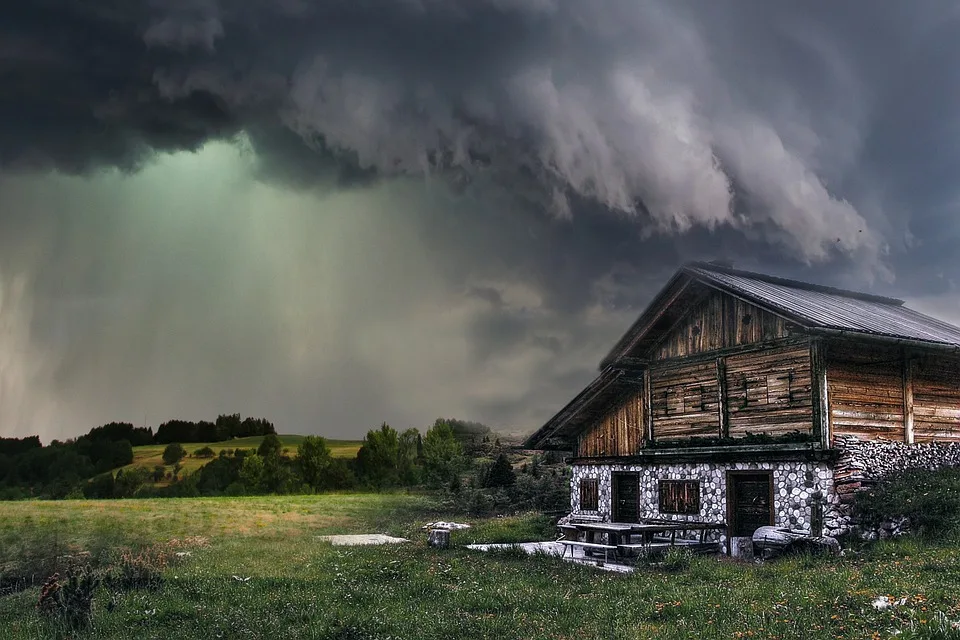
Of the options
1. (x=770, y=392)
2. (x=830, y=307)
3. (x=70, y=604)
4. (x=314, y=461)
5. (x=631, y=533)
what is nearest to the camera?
(x=70, y=604)

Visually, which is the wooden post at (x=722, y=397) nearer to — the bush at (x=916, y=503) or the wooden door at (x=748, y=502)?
the wooden door at (x=748, y=502)

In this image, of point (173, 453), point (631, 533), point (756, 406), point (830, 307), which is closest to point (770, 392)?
point (756, 406)

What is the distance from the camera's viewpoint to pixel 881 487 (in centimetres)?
2178

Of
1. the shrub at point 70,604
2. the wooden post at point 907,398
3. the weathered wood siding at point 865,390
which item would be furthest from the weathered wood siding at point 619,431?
the shrub at point 70,604

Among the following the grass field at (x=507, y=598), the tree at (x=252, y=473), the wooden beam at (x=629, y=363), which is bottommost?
the tree at (x=252, y=473)

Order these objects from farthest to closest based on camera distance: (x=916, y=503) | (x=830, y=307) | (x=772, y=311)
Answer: (x=830, y=307), (x=772, y=311), (x=916, y=503)

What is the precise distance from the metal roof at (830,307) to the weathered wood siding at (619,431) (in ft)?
18.9

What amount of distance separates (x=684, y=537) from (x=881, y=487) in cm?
641

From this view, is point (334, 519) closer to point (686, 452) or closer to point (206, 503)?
point (206, 503)

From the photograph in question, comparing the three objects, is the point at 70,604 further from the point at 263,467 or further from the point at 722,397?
the point at 263,467

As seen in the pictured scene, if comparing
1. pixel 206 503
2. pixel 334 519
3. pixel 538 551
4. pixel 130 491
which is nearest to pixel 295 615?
pixel 538 551

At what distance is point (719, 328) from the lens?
86.0ft

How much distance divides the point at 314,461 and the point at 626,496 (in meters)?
52.9

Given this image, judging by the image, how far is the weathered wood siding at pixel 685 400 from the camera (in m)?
26.3
